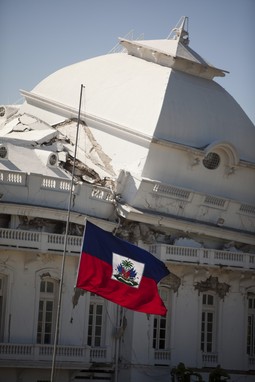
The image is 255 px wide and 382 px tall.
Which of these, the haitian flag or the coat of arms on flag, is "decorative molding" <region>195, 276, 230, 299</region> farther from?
the coat of arms on flag

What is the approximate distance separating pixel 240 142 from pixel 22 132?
8876 mm

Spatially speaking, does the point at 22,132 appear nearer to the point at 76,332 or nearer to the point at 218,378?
the point at 76,332

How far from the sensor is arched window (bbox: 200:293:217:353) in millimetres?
53562

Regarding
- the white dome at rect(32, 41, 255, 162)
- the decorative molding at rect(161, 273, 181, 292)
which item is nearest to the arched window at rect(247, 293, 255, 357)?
the decorative molding at rect(161, 273, 181, 292)

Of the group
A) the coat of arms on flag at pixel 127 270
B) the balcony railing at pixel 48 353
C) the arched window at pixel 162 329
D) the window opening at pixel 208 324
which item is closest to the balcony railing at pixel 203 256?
the arched window at pixel 162 329

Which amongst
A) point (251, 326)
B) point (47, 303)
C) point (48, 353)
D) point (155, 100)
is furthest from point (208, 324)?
point (155, 100)

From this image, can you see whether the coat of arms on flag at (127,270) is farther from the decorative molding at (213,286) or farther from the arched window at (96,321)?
the decorative molding at (213,286)

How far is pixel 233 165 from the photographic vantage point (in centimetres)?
5469

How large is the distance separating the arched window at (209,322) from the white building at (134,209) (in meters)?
0.06

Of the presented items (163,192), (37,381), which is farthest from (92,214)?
(37,381)

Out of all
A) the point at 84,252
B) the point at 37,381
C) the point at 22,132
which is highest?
the point at 22,132

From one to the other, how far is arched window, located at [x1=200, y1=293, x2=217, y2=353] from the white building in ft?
0.18

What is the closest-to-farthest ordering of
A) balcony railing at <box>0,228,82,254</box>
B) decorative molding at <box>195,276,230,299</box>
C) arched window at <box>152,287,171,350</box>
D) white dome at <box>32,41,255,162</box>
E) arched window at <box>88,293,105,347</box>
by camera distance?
balcony railing at <box>0,228,82,254</box>
arched window at <box>88,293,105,347</box>
arched window at <box>152,287,171,350</box>
white dome at <box>32,41,255,162</box>
decorative molding at <box>195,276,230,299</box>

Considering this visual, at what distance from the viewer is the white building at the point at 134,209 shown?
48594 millimetres
